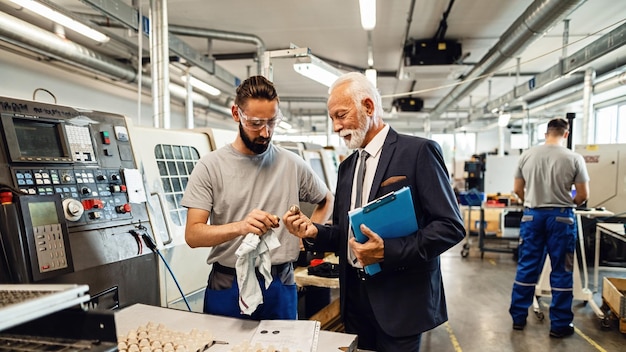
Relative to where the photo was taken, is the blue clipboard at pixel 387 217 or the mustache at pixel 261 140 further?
the mustache at pixel 261 140

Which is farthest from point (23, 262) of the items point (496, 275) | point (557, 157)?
point (496, 275)

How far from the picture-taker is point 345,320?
134 centimetres

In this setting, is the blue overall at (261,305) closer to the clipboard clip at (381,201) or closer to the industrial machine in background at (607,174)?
the clipboard clip at (381,201)

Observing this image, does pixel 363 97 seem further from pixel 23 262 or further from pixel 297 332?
pixel 23 262

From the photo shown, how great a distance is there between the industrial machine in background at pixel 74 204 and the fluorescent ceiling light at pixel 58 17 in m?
1.56

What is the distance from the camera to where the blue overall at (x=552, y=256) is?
289 centimetres

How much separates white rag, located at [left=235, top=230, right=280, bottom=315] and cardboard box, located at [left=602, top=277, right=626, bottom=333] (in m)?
3.18

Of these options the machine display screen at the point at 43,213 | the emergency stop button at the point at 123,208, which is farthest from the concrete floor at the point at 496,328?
the machine display screen at the point at 43,213

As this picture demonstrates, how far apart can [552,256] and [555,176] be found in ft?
2.04

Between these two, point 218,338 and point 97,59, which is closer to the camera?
point 218,338

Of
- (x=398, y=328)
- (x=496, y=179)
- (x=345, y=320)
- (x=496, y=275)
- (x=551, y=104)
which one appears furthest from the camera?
(x=551, y=104)

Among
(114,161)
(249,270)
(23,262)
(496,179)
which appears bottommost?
(496,179)

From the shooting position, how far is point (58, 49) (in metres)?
3.75

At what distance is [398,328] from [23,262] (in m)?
1.10
